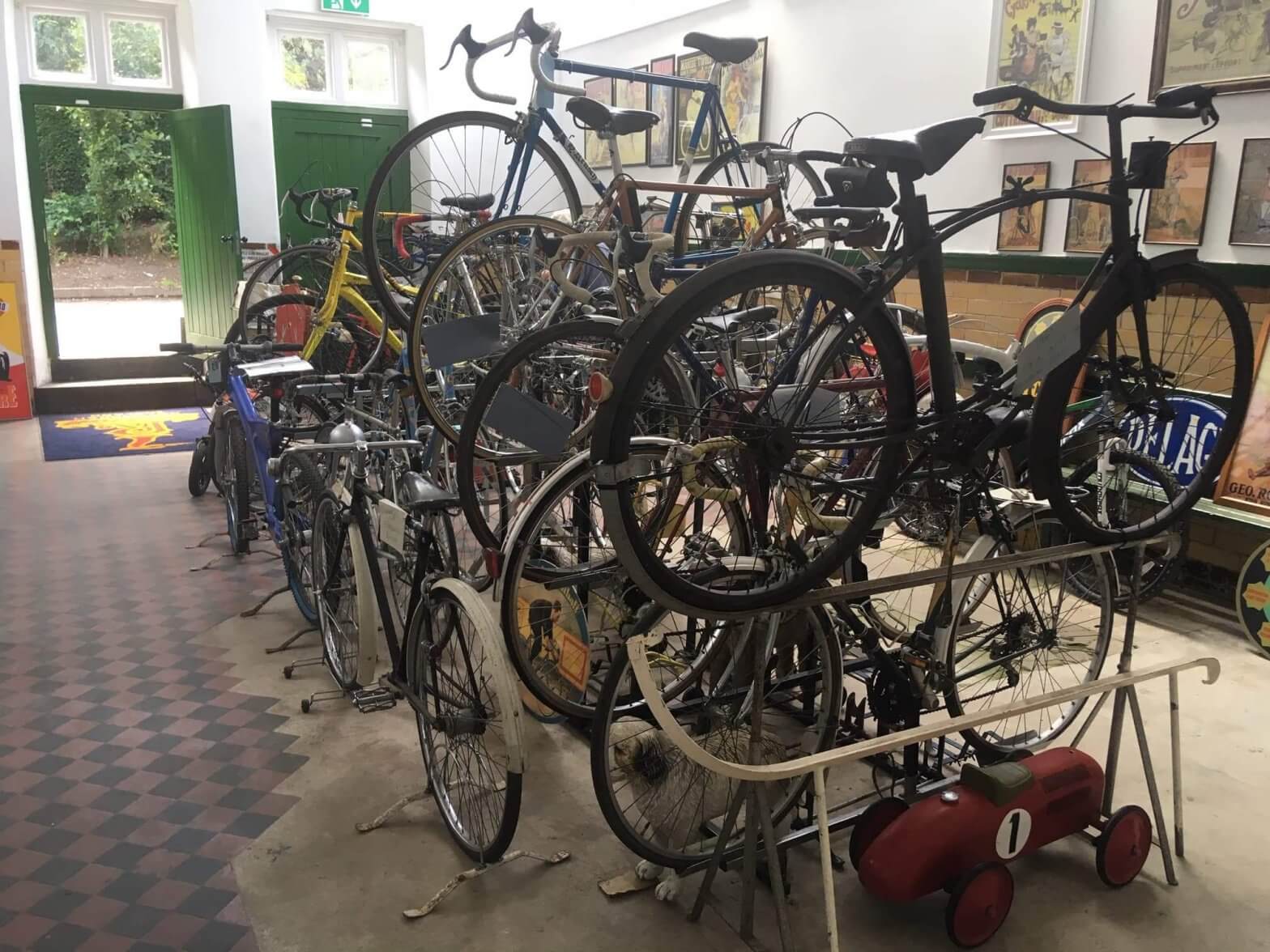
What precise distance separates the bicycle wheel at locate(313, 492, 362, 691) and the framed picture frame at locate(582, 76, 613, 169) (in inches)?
177

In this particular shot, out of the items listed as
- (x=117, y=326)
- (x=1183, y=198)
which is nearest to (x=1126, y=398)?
(x=1183, y=198)

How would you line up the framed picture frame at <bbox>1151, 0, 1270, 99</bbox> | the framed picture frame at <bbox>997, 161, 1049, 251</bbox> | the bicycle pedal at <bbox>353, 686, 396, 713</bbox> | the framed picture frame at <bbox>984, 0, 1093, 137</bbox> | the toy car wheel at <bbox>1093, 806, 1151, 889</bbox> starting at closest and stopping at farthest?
the toy car wheel at <bbox>1093, 806, 1151, 889</bbox>
the bicycle pedal at <bbox>353, 686, 396, 713</bbox>
the framed picture frame at <bbox>1151, 0, 1270, 99</bbox>
the framed picture frame at <bbox>984, 0, 1093, 137</bbox>
the framed picture frame at <bbox>997, 161, 1049, 251</bbox>

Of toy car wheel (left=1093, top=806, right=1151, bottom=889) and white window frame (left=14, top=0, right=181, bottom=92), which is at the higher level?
white window frame (left=14, top=0, right=181, bottom=92)

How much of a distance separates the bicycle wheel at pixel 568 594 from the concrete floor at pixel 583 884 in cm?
37

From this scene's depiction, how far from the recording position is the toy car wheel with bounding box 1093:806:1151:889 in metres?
Result: 2.20

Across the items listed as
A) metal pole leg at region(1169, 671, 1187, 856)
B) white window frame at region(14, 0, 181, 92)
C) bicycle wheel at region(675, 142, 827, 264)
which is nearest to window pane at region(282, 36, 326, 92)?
white window frame at region(14, 0, 181, 92)

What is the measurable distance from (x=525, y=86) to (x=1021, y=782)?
22.6 feet

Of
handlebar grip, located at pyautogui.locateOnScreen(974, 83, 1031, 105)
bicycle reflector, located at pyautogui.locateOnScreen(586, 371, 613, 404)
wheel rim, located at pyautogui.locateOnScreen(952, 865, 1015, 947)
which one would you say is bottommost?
wheel rim, located at pyautogui.locateOnScreen(952, 865, 1015, 947)

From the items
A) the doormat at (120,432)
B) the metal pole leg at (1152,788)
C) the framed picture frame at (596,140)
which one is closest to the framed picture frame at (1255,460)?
the metal pole leg at (1152,788)

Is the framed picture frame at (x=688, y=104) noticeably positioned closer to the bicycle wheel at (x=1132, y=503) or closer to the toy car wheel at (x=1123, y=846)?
the bicycle wheel at (x=1132, y=503)

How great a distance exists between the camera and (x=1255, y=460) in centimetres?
364

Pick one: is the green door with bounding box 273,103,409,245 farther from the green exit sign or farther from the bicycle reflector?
the bicycle reflector

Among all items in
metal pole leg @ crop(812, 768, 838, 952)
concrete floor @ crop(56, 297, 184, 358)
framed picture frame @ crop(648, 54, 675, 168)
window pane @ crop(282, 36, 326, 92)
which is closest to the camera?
metal pole leg @ crop(812, 768, 838, 952)

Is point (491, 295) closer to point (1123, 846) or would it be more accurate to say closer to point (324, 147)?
point (1123, 846)
